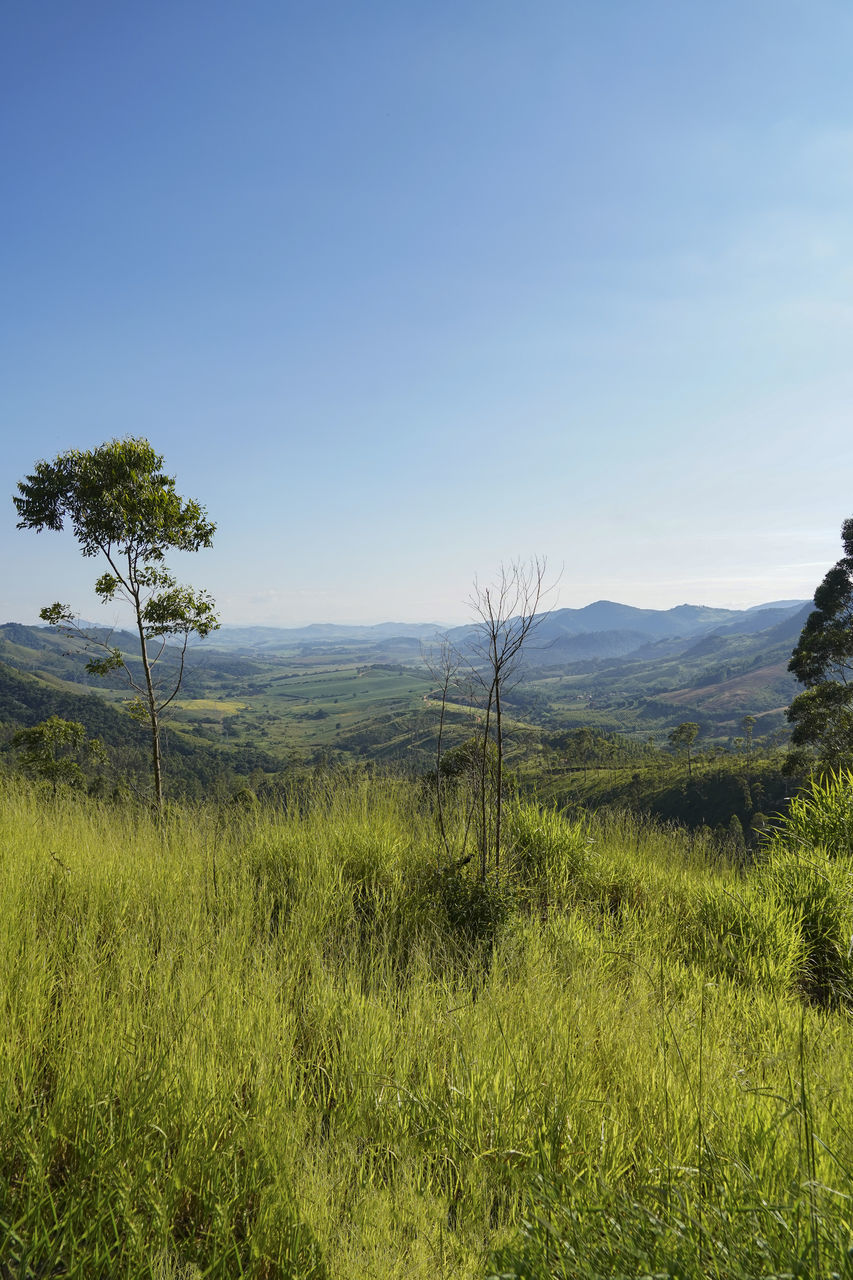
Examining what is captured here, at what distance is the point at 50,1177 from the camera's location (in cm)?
194

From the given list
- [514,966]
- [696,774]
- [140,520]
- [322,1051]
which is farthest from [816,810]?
[696,774]

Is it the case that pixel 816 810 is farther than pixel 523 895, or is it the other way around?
pixel 816 810

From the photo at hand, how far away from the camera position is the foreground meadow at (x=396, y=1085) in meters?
1.66

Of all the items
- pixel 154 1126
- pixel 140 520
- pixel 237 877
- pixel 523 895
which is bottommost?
pixel 523 895

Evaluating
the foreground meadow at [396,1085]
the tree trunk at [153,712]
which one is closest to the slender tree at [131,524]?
the tree trunk at [153,712]

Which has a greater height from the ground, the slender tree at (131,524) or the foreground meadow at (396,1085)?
the slender tree at (131,524)

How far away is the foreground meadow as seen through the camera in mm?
1657

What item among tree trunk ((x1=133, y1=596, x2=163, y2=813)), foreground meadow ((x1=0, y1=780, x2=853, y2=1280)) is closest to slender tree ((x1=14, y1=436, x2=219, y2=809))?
tree trunk ((x1=133, y1=596, x2=163, y2=813))

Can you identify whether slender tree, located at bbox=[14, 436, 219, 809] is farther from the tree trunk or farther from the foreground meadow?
the foreground meadow

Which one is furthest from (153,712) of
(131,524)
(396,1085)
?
(396,1085)

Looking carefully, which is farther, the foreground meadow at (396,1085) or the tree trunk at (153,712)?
the tree trunk at (153,712)

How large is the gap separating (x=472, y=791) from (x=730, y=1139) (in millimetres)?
4374

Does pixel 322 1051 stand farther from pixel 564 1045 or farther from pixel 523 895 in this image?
pixel 523 895

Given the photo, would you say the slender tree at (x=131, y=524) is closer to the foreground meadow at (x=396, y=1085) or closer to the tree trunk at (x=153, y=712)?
the tree trunk at (x=153, y=712)
